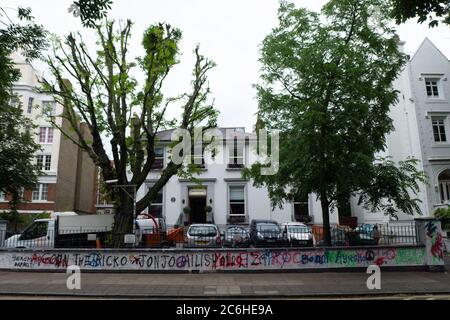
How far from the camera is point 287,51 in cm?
1354

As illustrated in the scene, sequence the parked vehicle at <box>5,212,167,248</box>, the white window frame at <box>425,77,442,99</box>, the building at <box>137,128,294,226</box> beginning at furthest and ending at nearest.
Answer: the building at <box>137,128,294,226</box>, the white window frame at <box>425,77,442,99</box>, the parked vehicle at <box>5,212,167,248</box>

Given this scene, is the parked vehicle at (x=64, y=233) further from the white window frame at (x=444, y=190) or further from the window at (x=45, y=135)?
the window at (x=45, y=135)

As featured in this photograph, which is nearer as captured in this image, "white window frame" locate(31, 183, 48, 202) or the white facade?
the white facade

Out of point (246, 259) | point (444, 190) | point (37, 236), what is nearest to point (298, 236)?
point (246, 259)

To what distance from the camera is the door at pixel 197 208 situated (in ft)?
95.2

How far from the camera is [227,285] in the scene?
11.1 metres

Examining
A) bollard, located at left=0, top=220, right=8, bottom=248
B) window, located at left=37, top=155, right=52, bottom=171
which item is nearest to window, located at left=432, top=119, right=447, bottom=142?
bollard, located at left=0, top=220, right=8, bottom=248

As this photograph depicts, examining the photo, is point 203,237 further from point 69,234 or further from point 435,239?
point 435,239

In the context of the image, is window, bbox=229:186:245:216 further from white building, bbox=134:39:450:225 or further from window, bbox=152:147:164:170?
window, bbox=152:147:164:170

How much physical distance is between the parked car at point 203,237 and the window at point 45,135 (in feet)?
84.6

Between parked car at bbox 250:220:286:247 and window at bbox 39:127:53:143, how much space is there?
2657 cm

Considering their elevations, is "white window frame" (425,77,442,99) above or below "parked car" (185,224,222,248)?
above

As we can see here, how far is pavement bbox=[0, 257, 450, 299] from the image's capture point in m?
9.84

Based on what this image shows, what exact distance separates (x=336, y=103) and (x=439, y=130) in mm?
16290
